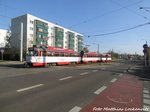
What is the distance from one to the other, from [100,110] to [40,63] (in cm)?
2734

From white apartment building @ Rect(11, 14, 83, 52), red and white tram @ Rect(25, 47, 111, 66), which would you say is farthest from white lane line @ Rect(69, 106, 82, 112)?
white apartment building @ Rect(11, 14, 83, 52)

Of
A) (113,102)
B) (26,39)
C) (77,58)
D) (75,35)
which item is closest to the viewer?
(113,102)

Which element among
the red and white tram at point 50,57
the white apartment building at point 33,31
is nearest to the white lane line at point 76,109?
the red and white tram at point 50,57

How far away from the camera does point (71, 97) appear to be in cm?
998

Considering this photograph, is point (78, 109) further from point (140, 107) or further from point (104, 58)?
point (104, 58)

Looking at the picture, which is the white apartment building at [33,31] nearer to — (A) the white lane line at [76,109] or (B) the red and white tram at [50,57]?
(B) the red and white tram at [50,57]

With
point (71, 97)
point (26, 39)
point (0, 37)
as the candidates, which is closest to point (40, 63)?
point (71, 97)

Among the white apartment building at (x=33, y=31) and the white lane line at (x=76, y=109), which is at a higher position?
the white apartment building at (x=33, y=31)

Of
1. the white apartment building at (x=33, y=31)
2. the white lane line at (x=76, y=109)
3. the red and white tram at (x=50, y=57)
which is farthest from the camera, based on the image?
the white apartment building at (x=33, y=31)

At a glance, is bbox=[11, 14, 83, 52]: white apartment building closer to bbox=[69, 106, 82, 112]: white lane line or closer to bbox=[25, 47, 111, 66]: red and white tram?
bbox=[25, 47, 111, 66]: red and white tram

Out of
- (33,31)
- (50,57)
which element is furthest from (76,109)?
(33,31)

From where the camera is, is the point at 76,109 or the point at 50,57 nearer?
the point at 76,109

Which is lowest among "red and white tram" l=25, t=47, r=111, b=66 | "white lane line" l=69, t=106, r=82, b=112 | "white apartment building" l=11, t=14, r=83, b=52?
"white lane line" l=69, t=106, r=82, b=112

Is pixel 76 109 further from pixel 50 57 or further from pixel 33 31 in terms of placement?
pixel 33 31
